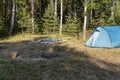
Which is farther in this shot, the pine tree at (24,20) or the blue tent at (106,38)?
the pine tree at (24,20)

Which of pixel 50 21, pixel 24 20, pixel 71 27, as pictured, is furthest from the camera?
pixel 71 27

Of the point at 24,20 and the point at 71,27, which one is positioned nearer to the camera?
the point at 24,20

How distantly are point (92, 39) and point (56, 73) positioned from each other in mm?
10788

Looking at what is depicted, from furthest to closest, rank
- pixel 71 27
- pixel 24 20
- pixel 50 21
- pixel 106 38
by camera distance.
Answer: pixel 71 27 → pixel 24 20 → pixel 50 21 → pixel 106 38

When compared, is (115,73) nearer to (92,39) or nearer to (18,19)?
(92,39)

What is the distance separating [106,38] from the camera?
21.6 metres

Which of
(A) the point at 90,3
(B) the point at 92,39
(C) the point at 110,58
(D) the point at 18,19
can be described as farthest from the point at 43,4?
(C) the point at 110,58

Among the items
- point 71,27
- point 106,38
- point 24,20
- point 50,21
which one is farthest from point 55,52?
point 71,27

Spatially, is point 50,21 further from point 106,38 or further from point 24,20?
point 106,38

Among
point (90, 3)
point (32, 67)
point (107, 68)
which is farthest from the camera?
point (90, 3)

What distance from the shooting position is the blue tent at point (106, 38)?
840 inches

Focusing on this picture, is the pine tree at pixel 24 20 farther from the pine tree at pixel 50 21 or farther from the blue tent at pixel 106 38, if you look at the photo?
the blue tent at pixel 106 38

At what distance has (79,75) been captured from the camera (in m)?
12.0

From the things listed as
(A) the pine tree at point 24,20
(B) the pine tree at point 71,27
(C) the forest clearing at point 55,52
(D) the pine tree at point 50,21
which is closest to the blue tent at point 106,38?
(C) the forest clearing at point 55,52
